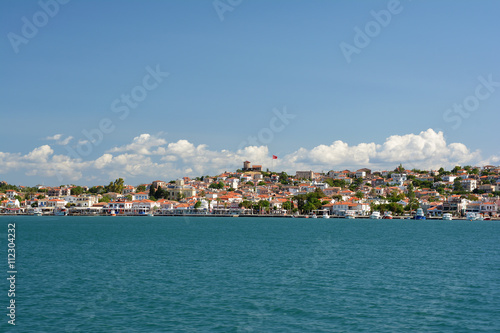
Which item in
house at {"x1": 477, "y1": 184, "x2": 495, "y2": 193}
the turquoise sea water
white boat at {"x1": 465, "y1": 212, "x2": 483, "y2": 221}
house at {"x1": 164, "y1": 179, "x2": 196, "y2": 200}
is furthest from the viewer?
house at {"x1": 164, "y1": 179, "x2": 196, "y2": 200}

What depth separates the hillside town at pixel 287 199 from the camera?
12369 centimetres

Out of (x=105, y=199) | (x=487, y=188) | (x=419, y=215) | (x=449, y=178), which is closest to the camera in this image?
(x=419, y=215)

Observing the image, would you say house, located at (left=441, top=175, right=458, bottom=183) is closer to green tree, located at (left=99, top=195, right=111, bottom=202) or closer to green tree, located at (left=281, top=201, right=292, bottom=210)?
→ green tree, located at (left=281, top=201, right=292, bottom=210)

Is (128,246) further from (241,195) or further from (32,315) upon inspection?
(241,195)

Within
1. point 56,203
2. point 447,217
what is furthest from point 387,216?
point 56,203

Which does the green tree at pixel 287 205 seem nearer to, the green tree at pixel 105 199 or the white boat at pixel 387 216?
the white boat at pixel 387 216

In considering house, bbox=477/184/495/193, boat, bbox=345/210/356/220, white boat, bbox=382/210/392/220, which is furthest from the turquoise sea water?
house, bbox=477/184/495/193

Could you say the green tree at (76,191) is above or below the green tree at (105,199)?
above

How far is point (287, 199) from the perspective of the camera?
454 ft

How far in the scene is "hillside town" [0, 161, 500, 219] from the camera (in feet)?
406

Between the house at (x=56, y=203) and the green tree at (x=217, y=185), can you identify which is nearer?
the house at (x=56, y=203)

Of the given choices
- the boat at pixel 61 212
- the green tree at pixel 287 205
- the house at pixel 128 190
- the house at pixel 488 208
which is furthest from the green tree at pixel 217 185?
the house at pixel 488 208

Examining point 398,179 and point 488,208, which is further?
point 398,179

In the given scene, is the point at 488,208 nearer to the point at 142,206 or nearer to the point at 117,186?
the point at 142,206
